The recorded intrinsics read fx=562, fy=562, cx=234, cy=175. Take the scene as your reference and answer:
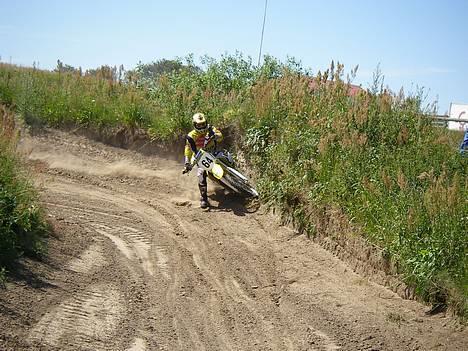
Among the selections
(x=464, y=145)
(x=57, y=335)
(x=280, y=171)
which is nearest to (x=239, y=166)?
(x=280, y=171)

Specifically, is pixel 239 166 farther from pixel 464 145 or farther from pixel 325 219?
pixel 464 145

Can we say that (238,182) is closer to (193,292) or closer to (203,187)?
(203,187)

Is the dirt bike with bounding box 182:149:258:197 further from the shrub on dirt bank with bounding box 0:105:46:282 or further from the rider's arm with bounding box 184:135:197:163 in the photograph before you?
the shrub on dirt bank with bounding box 0:105:46:282

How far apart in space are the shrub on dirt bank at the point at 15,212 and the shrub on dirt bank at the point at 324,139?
4.85 meters

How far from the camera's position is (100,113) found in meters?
16.8

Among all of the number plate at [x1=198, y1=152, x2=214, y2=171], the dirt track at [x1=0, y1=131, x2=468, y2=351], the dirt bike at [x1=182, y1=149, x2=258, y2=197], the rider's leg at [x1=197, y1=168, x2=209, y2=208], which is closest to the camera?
the dirt track at [x1=0, y1=131, x2=468, y2=351]

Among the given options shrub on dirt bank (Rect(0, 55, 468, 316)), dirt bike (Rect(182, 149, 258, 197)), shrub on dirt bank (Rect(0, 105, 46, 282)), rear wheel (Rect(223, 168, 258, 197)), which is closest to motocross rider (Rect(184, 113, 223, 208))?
dirt bike (Rect(182, 149, 258, 197))

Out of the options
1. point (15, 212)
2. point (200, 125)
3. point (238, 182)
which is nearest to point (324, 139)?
point (238, 182)

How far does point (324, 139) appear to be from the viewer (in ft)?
35.8

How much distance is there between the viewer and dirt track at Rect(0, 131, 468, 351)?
6.30 m

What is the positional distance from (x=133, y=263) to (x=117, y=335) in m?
2.61

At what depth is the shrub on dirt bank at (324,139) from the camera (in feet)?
26.0

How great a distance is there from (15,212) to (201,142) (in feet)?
20.9

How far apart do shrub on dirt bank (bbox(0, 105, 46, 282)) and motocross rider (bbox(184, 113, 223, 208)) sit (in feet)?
16.1
